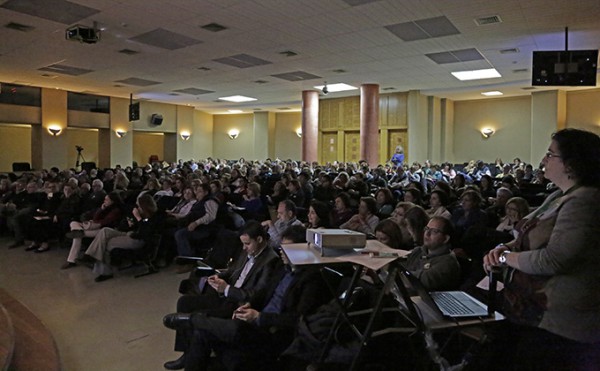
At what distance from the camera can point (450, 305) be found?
2.04m

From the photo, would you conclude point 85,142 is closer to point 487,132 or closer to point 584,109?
point 487,132

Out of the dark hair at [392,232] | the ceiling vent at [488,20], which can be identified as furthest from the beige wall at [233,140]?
the dark hair at [392,232]

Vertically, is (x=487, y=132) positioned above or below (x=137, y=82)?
below

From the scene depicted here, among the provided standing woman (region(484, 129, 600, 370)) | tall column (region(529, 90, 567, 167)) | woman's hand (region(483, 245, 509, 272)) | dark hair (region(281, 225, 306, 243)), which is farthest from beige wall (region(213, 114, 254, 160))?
standing woman (region(484, 129, 600, 370))

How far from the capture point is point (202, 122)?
23.9 metres

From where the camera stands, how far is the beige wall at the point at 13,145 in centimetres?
1839

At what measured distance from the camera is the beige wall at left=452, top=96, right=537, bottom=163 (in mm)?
17312

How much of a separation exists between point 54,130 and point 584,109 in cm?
1906

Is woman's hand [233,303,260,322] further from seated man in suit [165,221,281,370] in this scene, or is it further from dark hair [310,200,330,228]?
dark hair [310,200,330,228]

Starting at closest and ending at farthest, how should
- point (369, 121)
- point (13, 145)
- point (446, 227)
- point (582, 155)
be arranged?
point (582, 155)
point (446, 227)
point (369, 121)
point (13, 145)

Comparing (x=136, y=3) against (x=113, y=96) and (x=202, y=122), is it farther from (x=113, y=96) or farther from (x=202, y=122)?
(x=202, y=122)

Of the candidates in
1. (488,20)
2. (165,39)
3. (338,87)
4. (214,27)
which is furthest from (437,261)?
(338,87)

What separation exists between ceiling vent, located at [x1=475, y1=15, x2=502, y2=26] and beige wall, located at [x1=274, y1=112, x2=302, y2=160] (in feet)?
50.6

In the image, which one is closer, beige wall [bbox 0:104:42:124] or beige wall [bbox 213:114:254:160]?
beige wall [bbox 0:104:42:124]
